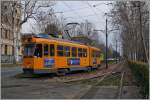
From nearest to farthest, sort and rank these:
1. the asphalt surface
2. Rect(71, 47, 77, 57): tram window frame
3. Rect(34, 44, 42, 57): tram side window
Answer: the asphalt surface → Rect(34, 44, 42, 57): tram side window → Rect(71, 47, 77, 57): tram window frame

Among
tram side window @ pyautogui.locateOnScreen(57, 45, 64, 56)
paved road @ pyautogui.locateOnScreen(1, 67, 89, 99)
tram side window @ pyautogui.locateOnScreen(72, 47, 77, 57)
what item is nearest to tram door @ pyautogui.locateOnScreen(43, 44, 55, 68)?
tram side window @ pyautogui.locateOnScreen(57, 45, 64, 56)

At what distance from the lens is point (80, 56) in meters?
30.5

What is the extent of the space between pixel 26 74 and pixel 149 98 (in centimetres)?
1411

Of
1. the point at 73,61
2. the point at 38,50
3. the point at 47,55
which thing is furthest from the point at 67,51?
the point at 38,50

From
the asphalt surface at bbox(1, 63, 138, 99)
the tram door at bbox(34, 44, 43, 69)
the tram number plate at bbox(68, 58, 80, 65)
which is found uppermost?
the tram door at bbox(34, 44, 43, 69)

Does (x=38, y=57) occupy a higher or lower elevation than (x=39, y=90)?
higher

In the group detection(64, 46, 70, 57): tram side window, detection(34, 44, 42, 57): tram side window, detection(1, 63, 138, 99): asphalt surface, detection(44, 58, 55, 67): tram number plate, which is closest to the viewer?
detection(1, 63, 138, 99): asphalt surface

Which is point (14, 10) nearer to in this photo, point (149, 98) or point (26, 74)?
point (26, 74)

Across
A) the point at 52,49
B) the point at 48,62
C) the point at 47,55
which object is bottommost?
the point at 48,62

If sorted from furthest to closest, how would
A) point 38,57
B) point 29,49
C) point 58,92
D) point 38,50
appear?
point 29,49 → point 38,50 → point 38,57 → point 58,92

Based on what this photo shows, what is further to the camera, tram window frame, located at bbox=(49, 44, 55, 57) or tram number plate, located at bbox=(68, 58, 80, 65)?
tram number plate, located at bbox=(68, 58, 80, 65)

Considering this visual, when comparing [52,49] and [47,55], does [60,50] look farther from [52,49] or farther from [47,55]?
[47,55]

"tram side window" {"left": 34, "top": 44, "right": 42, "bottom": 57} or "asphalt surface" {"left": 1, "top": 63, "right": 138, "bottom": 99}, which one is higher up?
"tram side window" {"left": 34, "top": 44, "right": 42, "bottom": 57}

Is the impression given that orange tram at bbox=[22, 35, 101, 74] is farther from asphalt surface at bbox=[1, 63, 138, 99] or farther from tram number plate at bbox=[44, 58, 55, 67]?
asphalt surface at bbox=[1, 63, 138, 99]
